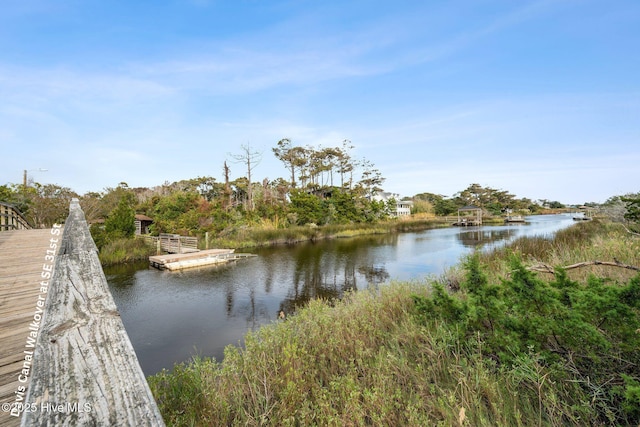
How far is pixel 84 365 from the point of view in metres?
0.52

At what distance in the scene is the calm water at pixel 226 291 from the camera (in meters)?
6.41

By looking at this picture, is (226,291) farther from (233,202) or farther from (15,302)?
(233,202)

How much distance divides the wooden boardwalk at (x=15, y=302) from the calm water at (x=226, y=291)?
2.81 m

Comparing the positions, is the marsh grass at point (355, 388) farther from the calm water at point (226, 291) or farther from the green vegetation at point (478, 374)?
the calm water at point (226, 291)

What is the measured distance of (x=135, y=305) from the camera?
877cm

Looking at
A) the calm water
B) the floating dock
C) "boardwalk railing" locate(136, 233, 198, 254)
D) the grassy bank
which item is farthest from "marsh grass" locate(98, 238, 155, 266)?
the grassy bank

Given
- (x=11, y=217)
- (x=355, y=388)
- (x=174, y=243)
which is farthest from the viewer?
(x=174, y=243)

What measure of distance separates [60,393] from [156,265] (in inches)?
610

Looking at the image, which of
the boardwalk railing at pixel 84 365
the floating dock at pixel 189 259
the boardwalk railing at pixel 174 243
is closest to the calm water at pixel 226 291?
the floating dock at pixel 189 259

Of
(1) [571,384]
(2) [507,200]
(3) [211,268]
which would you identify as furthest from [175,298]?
(2) [507,200]

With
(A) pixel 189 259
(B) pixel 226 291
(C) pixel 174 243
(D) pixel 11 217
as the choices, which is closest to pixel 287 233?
(C) pixel 174 243

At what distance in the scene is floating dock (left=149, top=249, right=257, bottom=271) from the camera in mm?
13352

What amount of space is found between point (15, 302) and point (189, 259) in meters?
13.0

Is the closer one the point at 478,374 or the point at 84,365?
the point at 84,365
